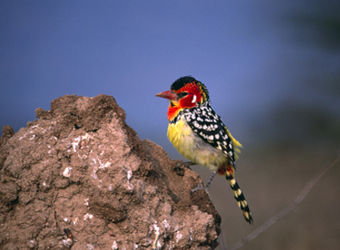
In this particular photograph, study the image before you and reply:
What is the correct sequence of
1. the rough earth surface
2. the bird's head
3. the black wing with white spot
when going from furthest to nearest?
the bird's head
the black wing with white spot
the rough earth surface

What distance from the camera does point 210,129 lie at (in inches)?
150

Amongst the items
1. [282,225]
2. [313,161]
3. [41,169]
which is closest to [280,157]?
[313,161]

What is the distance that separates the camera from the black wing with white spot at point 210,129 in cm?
377

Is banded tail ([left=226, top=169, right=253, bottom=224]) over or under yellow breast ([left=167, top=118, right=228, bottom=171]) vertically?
under

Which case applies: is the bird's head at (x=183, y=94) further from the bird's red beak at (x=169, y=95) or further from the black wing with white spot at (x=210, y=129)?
the black wing with white spot at (x=210, y=129)

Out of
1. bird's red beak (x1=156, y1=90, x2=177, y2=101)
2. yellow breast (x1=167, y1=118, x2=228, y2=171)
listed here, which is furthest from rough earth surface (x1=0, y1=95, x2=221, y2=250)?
bird's red beak (x1=156, y1=90, x2=177, y2=101)

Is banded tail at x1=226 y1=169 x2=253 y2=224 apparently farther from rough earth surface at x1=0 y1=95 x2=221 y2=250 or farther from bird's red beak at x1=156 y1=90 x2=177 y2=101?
rough earth surface at x1=0 y1=95 x2=221 y2=250

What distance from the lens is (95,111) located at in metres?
2.59

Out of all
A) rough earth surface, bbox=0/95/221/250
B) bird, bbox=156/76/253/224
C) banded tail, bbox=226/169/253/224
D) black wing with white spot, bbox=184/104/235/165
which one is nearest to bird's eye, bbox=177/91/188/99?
bird, bbox=156/76/253/224

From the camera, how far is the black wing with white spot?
3.77 meters

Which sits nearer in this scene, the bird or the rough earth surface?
the rough earth surface

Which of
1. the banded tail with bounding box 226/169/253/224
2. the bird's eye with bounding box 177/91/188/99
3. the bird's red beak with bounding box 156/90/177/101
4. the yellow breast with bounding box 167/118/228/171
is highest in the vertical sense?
the bird's red beak with bounding box 156/90/177/101

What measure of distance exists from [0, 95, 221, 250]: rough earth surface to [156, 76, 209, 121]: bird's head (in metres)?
1.46

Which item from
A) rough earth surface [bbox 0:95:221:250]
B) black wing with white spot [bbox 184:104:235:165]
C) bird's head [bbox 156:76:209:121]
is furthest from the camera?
bird's head [bbox 156:76:209:121]
